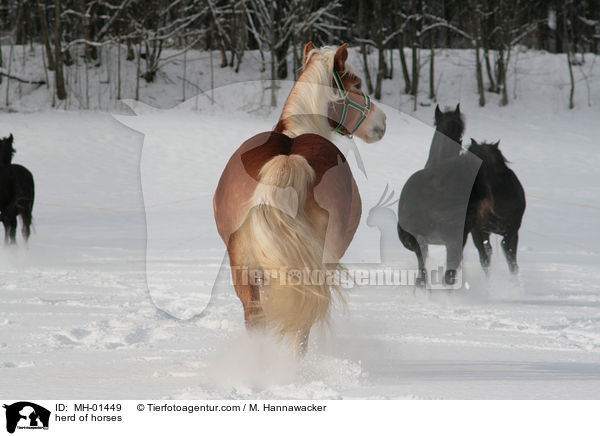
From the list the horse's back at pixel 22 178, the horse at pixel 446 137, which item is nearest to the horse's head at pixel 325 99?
the horse at pixel 446 137

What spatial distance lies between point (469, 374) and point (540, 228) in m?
7.19

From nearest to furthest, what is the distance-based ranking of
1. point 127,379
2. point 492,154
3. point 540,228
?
1. point 127,379
2. point 492,154
3. point 540,228

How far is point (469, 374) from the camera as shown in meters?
3.38

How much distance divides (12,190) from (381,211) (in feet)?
15.3

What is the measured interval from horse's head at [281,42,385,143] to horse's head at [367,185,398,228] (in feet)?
1.91

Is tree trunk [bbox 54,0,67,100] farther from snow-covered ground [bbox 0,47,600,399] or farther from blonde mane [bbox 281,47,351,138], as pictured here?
blonde mane [bbox 281,47,351,138]

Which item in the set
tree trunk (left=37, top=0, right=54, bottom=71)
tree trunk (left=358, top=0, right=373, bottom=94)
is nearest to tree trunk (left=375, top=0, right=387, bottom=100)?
tree trunk (left=358, top=0, right=373, bottom=94)

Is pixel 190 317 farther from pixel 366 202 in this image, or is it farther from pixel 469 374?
pixel 469 374

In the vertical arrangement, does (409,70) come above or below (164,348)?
above

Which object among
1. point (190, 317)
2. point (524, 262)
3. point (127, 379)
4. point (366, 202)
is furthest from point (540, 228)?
point (127, 379)

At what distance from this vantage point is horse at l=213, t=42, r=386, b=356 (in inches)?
118

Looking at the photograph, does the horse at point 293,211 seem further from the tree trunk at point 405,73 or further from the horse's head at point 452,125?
the tree trunk at point 405,73

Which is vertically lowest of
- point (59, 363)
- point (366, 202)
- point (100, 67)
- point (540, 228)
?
point (540, 228)

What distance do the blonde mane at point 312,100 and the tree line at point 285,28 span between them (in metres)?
14.0
